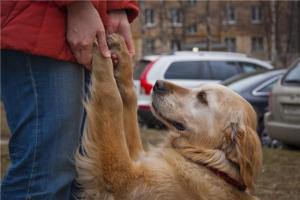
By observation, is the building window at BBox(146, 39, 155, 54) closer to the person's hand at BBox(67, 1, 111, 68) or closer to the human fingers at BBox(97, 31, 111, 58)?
the human fingers at BBox(97, 31, 111, 58)

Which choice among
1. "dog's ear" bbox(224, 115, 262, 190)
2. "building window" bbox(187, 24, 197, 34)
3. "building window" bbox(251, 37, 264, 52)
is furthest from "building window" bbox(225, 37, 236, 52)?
"dog's ear" bbox(224, 115, 262, 190)

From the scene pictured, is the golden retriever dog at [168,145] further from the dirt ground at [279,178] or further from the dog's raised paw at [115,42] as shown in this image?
the dirt ground at [279,178]

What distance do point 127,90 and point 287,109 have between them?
7.28 m

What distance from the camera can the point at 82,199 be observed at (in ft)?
10.5

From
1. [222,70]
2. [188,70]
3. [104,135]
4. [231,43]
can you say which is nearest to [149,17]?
[231,43]

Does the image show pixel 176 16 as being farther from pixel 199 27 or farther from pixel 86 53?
pixel 86 53

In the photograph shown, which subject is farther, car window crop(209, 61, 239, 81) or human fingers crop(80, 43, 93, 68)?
car window crop(209, 61, 239, 81)

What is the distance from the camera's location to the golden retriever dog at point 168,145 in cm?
308

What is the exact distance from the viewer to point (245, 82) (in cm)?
1298

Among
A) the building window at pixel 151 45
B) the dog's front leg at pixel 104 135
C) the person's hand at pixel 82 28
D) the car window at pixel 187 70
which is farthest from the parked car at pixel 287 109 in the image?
the building window at pixel 151 45

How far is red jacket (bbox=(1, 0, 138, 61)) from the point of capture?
8.98ft

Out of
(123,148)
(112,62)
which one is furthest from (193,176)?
(112,62)

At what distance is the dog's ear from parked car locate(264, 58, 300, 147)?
655 cm

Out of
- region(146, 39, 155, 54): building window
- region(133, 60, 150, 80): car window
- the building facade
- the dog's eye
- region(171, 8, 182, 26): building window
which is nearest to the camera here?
the dog's eye
